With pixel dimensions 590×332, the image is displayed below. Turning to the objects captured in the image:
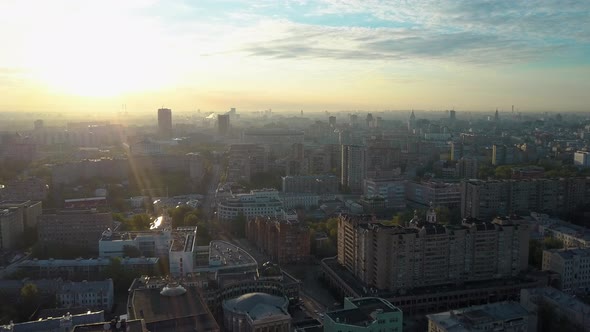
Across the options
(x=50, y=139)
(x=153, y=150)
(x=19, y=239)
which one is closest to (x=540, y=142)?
(x=153, y=150)

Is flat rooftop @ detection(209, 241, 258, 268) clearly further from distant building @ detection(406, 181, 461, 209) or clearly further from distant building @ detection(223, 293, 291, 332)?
distant building @ detection(406, 181, 461, 209)

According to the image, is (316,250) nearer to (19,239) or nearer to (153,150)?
(19,239)

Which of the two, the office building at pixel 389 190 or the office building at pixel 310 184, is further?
the office building at pixel 310 184

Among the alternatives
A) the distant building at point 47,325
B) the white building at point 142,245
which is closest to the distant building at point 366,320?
the distant building at point 47,325

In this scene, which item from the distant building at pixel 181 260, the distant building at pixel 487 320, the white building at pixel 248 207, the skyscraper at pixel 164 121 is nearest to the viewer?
the distant building at pixel 487 320

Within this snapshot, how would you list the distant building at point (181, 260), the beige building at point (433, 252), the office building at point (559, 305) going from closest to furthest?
1. the office building at point (559, 305)
2. the beige building at point (433, 252)
3. the distant building at point (181, 260)

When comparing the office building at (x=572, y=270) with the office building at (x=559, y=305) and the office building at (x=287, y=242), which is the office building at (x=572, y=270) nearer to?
the office building at (x=559, y=305)
